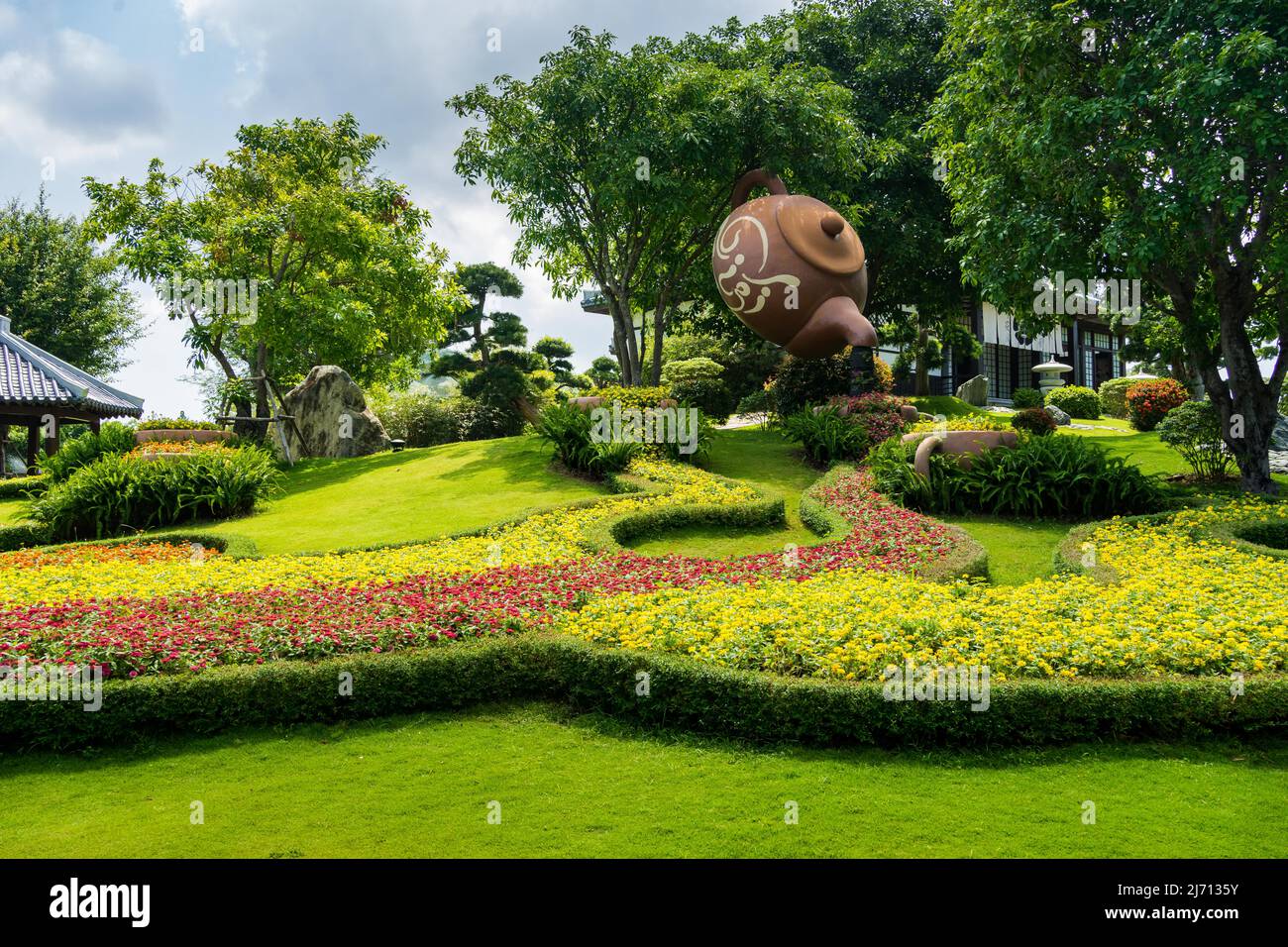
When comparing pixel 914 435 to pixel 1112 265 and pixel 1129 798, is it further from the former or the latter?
pixel 1129 798

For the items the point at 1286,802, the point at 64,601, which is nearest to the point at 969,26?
the point at 1286,802

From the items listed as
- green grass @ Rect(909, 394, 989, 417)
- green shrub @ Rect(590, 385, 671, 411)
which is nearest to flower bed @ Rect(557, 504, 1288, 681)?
green shrub @ Rect(590, 385, 671, 411)

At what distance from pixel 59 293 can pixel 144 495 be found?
79.9 ft

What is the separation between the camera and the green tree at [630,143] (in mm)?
18125

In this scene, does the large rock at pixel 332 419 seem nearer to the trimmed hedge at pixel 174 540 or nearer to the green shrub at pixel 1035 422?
the trimmed hedge at pixel 174 540

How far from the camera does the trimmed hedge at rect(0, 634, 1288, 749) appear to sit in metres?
5.74

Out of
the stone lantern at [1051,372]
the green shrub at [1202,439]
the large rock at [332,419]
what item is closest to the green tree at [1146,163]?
the green shrub at [1202,439]

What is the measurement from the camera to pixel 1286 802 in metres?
4.93

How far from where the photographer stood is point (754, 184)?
19.0m

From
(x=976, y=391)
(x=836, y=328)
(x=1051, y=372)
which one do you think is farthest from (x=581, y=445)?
(x=1051, y=372)

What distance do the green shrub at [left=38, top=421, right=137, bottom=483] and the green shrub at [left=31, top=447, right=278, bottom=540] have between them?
1.95 metres

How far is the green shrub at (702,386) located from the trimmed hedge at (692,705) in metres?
16.5

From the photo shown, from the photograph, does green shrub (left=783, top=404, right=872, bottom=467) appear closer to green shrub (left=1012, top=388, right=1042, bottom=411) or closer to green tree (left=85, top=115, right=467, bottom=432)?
green tree (left=85, top=115, right=467, bottom=432)
